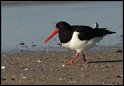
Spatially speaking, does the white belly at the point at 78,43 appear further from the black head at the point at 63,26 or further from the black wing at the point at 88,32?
the black head at the point at 63,26

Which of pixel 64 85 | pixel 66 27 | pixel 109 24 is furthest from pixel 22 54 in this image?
pixel 109 24

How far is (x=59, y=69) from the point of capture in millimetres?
11062

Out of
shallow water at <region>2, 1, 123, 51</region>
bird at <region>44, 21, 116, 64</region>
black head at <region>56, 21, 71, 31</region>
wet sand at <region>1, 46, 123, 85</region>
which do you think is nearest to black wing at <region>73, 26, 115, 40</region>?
bird at <region>44, 21, 116, 64</region>

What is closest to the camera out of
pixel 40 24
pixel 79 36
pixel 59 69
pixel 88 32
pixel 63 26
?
pixel 59 69

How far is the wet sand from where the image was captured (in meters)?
9.77

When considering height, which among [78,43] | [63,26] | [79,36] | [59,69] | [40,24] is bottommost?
[40,24]

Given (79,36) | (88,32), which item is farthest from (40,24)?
(79,36)

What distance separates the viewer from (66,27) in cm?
1187

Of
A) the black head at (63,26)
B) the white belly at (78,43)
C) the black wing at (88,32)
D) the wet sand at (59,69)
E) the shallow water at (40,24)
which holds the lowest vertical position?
the shallow water at (40,24)

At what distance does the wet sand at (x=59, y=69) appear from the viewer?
32.0 ft

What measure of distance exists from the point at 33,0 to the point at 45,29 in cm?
1148

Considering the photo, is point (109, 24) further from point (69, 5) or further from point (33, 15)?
point (69, 5)

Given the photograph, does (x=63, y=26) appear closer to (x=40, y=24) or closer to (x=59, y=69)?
(x=59, y=69)

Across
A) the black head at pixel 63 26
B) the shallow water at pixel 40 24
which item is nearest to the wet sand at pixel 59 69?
the black head at pixel 63 26
